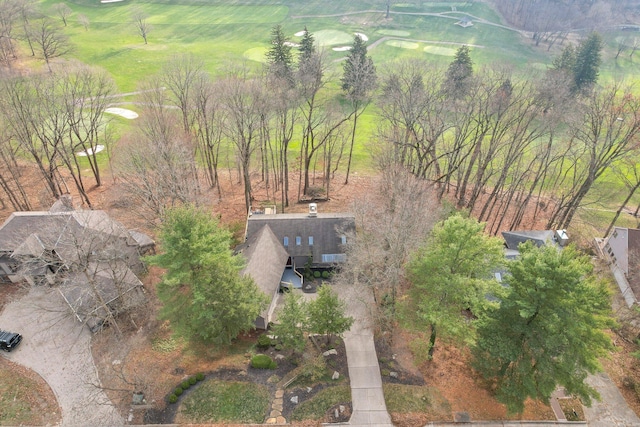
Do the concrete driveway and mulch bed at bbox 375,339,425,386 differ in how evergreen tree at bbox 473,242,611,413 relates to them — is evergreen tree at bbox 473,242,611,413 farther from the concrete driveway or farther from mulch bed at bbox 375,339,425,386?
the concrete driveway

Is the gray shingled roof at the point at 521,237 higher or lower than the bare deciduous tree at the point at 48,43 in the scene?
lower

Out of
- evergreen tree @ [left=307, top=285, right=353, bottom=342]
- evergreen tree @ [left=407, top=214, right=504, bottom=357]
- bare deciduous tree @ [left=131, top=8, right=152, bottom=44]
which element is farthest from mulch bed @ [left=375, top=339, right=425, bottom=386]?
bare deciduous tree @ [left=131, top=8, right=152, bottom=44]

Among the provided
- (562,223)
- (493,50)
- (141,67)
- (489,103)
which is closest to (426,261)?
(489,103)

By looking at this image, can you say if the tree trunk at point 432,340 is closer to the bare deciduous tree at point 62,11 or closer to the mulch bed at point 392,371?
the mulch bed at point 392,371

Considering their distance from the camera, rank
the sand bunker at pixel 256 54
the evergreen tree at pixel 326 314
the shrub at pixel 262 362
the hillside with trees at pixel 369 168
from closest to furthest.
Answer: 1. the hillside with trees at pixel 369 168
2. the evergreen tree at pixel 326 314
3. the shrub at pixel 262 362
4. the sand bunker at pixel 256 54

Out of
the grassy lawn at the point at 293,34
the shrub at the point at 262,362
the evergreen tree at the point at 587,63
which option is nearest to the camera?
the shrub at the point at 262,362

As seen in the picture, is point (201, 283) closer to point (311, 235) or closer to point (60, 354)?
point (60, 354)

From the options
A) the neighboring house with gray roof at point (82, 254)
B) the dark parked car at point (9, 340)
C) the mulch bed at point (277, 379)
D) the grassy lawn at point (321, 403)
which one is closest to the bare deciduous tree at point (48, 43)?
the neighboring house with gray roof at point (82, 254)

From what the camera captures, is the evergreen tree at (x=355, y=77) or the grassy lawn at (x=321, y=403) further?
the evergreen tree at (x=355, y=77)
